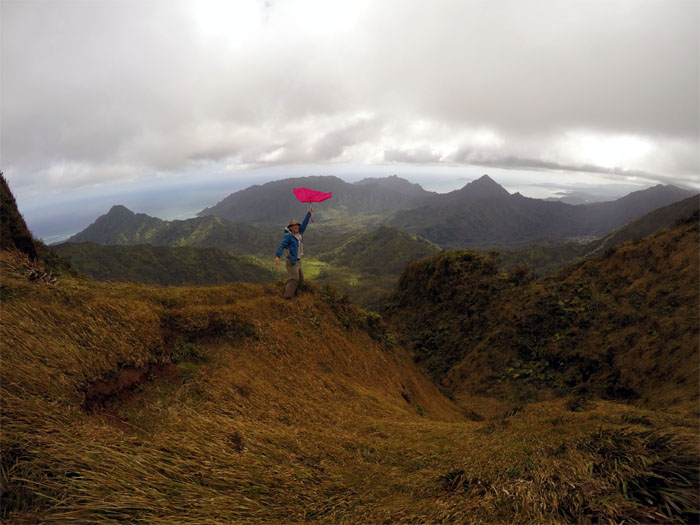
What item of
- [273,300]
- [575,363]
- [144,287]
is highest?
[144,287]

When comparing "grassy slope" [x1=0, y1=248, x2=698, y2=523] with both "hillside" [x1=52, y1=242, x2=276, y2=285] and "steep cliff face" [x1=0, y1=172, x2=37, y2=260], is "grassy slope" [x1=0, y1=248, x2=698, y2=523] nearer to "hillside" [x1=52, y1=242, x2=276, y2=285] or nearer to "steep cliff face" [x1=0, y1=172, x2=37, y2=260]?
"steep cliff face" [x1=0, y1=172, x2=37, y2=260]

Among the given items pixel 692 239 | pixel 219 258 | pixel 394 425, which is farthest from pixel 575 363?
pixel 219 258

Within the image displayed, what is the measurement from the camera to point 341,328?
12.2 metres

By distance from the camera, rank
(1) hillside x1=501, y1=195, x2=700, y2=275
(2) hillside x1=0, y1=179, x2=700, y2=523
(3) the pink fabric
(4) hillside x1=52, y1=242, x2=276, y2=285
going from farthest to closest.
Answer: (1) hillside x1=501, y1=195, x2=700, y2=275
(4) hillside x1=52, y1=242, x2=276, y2=285
(3) the pink fabric
(2) hillside x1=0, y1=179, x2=700, y2=523

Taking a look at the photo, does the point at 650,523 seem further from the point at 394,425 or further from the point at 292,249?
the point at 292,249

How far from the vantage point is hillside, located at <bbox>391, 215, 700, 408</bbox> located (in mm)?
12961

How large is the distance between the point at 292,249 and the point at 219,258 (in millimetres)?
156455

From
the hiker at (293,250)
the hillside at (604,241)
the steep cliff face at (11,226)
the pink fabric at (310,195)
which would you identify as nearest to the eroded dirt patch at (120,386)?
the hiker at (293,250)

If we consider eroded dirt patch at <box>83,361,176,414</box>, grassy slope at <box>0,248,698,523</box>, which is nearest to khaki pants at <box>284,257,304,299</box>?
grassy slope at <box>0,248,698,523</box>

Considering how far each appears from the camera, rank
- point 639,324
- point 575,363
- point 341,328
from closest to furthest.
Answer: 1. point 341,328
2. point 639,324
3. point 575,363

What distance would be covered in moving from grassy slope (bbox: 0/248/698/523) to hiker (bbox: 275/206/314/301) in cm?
316

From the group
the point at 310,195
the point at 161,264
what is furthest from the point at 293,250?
the point at 161,264

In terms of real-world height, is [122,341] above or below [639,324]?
above

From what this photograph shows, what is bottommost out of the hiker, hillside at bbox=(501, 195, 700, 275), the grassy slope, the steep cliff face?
hillside at bbox=(501, 195, 700, 275)
